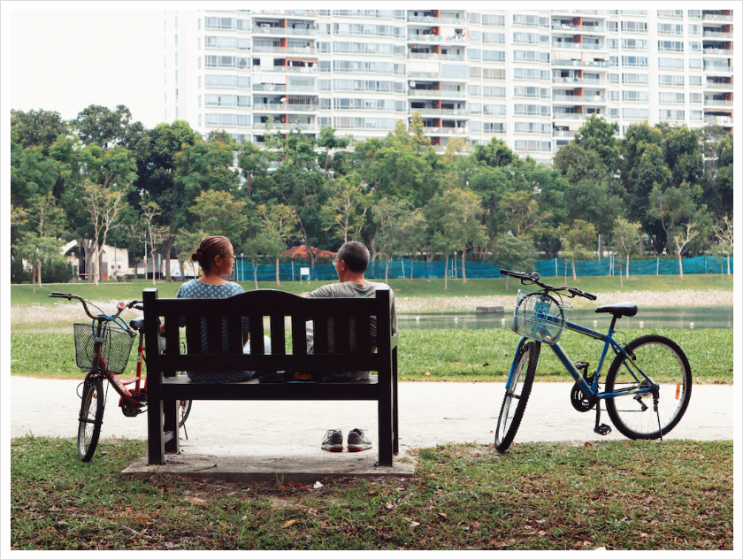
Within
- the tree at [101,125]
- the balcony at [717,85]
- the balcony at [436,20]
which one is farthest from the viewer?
the balcony at [717,85]

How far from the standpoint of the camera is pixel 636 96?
94.8m

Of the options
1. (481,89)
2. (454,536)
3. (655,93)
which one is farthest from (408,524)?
(655,93)

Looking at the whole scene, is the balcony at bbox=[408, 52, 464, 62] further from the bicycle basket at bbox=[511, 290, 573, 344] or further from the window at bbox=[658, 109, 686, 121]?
the bicycle basket at bbox=[511, 290, 573, 344]

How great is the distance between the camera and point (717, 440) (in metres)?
5.71

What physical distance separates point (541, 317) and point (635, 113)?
313 feet

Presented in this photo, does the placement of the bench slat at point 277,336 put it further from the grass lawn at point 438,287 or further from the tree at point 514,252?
the tree at point 514,252

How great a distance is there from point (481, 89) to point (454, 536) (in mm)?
89096

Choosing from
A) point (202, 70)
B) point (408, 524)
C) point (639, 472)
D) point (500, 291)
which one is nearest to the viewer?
point (408, 524)

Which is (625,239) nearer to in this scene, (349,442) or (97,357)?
(349,442)

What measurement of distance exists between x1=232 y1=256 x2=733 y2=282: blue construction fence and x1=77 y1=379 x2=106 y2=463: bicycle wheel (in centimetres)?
4861

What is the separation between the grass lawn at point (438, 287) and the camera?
46.7 metres

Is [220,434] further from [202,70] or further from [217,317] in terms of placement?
[202,70]

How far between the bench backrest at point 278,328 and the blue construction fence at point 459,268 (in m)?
49.3

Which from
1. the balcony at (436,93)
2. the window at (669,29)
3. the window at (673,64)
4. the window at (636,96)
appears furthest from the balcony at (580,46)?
the balcony at (436,93)
